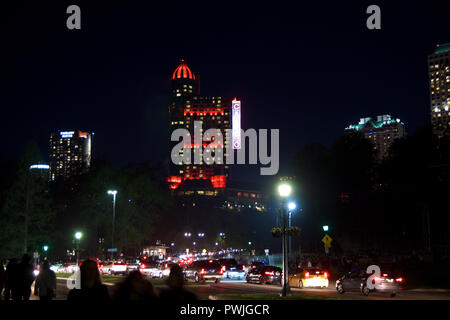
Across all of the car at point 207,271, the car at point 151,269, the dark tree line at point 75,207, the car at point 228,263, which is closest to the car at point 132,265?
the car at point 151,269

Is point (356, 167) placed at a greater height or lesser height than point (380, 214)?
greater

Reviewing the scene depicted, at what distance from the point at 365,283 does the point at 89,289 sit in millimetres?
24180

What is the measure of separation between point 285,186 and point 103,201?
5489 cm

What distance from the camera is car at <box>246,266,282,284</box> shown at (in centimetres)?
4138

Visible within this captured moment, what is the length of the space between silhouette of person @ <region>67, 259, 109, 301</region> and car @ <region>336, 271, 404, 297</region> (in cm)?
2345

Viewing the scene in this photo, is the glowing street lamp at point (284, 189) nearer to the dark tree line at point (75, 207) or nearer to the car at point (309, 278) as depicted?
the car at point (309, 278)

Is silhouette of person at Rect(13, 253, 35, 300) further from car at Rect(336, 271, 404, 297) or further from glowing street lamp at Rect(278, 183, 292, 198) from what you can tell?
car at Rect(336, 271, 404, 297)

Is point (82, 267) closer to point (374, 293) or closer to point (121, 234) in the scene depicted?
point (374, 293)

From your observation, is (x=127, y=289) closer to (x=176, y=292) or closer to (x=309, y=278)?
(x=176, y=292)

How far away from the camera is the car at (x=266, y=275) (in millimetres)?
41375

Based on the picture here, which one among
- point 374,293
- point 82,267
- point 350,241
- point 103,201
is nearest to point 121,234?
point 103,201

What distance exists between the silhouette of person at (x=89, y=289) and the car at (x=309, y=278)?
30.1 m

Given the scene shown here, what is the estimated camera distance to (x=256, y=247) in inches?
5458

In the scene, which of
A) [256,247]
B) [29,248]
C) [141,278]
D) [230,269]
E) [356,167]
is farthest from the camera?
[256,247]
